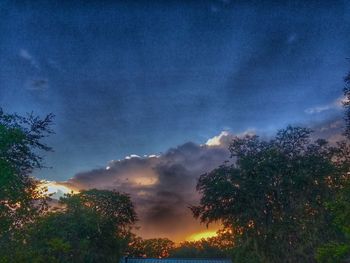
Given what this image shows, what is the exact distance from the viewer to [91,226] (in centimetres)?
5459

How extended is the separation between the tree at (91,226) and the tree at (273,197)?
1521 cm

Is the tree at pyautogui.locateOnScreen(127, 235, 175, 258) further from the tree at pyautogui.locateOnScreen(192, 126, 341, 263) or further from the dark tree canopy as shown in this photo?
the dark tree canopy

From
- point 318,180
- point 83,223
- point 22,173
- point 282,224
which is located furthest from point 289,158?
point 22,173

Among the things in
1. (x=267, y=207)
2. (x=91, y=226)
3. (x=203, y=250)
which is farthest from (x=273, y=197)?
(x=203, y=250)

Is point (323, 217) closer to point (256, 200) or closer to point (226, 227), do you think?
point (256, 200)

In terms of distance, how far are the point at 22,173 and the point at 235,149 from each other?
30.3 meters

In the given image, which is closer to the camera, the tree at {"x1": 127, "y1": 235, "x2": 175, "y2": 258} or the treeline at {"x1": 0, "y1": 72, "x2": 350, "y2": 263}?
the treeline at {"x1": 0, "y1": 72, "x2": 350, "y2": 263}

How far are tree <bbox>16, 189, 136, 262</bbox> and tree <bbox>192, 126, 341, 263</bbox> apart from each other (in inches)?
599

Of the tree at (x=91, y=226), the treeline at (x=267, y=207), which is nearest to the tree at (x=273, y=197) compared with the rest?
the treeline at (x=267, y=207)

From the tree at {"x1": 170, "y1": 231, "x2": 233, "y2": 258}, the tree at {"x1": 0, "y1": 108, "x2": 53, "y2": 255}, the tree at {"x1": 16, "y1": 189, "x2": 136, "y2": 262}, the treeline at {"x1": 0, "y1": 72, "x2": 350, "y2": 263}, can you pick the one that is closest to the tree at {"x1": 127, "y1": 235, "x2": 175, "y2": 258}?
the tree at {"x1": 170, "y1": 231, "x2": 233, "y2": 258}

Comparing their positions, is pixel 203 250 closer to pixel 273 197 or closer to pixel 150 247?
pixel 150 247

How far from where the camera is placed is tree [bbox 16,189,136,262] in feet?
164

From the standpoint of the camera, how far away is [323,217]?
43.0m

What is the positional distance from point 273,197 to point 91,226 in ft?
77.7
